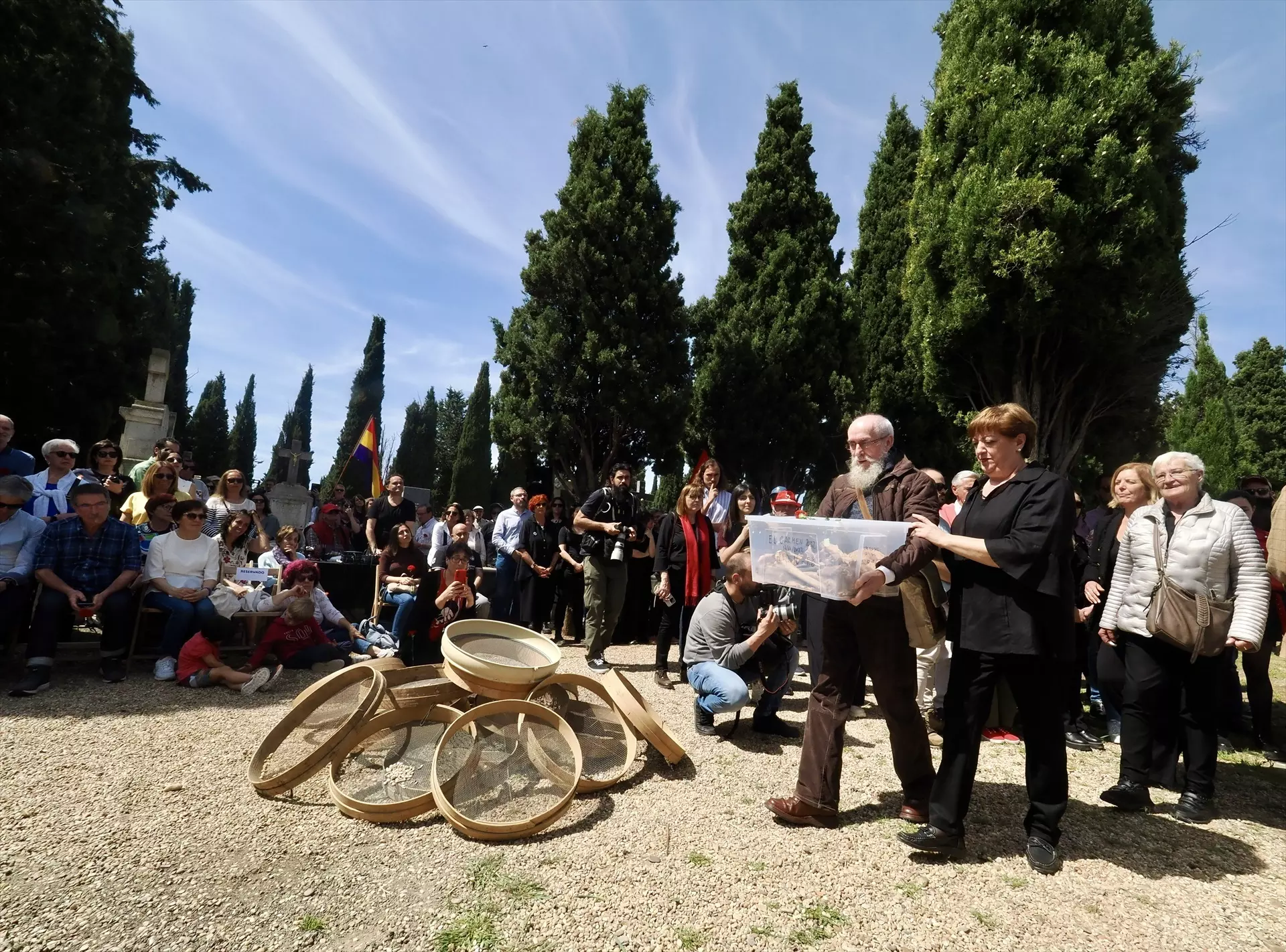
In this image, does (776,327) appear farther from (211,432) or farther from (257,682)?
(211,432)

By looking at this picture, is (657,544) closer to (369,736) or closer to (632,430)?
(369,736)

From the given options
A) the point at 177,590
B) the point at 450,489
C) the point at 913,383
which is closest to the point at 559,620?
the point at 177,590

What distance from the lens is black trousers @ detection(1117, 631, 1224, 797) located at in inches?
138

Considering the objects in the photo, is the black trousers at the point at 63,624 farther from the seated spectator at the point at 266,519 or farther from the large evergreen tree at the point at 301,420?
the large evergreen tree at the point at 301,420

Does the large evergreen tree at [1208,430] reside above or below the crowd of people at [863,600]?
above

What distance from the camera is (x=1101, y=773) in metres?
4.19

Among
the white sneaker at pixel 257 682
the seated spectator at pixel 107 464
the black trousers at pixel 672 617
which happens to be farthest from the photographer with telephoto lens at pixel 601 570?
the seated spectator at pixel 107 464

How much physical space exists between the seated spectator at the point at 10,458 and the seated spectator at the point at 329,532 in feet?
10.6

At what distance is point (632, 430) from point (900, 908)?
51.5ft

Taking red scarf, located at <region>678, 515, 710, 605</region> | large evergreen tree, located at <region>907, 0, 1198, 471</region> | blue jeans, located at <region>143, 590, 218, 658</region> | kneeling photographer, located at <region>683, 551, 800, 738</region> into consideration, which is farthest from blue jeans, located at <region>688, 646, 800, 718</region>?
large evergreen tree, located at <region>907, 0, 1198, 471</region>

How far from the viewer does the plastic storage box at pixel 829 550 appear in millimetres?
2693

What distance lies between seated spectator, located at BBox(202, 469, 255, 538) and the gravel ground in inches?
137

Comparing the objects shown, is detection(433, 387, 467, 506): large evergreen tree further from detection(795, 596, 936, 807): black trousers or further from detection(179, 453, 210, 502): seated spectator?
detection(795, 596, 936, 807): black trousers

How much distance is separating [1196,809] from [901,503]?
229 centimetres
